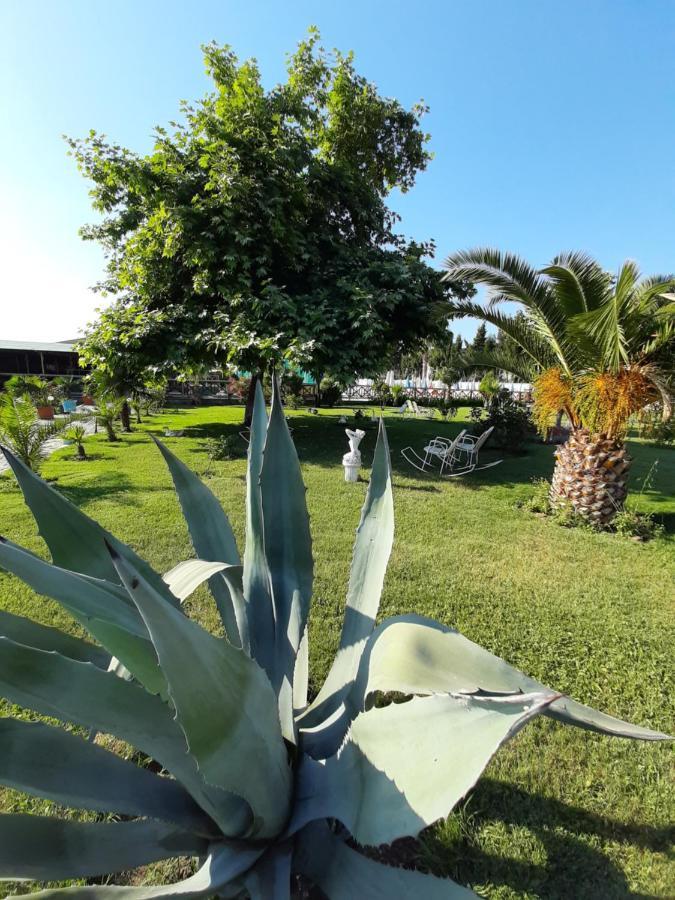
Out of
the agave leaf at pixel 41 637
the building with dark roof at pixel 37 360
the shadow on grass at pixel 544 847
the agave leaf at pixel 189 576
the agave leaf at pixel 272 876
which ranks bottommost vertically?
the shadow on grass at pixel 544 847

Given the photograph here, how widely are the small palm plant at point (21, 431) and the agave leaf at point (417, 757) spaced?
838cm

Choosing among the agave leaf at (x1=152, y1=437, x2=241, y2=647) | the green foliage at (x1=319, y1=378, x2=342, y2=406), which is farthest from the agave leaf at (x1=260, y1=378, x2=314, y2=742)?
the green foliage at (x1=319, y1=378, x2=342, y2=406)

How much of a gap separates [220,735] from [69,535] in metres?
1.01

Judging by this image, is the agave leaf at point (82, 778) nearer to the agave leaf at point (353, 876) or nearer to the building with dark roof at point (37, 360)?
the agave leaf at point (353, 876)

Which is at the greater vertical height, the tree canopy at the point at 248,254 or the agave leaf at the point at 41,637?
the tree canopy at the point at 248,254

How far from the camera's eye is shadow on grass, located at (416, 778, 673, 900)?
5.34 ft

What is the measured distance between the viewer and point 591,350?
5.70m

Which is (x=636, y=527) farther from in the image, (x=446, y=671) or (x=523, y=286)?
(x=446, y=671)

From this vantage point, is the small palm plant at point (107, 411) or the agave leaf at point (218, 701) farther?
→ the small palm plant at point (107, 411)

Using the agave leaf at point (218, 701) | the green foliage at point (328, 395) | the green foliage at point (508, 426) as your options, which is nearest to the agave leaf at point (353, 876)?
the agave leaf at point (218, 701)

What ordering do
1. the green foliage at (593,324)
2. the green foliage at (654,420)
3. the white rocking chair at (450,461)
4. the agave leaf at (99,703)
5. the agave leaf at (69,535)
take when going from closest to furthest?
the agave leaf at (99,703), the agave leaf at (69,535), the green foliage at (593,324), the green foliage at (654,420), the white rocking chair at (450,461)

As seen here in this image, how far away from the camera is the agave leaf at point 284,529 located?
1733 mm

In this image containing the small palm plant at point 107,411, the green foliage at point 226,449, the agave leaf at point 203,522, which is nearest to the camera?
the agave leaf at point 203,522

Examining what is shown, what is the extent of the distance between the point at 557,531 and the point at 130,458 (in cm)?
985
